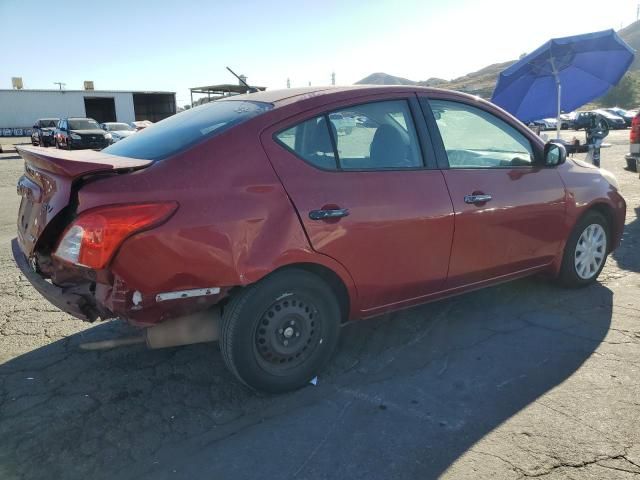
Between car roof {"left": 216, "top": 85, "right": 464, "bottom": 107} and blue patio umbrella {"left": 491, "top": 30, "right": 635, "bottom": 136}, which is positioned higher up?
blue patio umbrella {"left": 491, "top": 30, "right": 635, "bottom": 136}

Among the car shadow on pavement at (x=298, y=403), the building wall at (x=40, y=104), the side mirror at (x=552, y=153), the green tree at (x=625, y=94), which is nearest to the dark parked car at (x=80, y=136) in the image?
the building wall at (x=40, y=104)

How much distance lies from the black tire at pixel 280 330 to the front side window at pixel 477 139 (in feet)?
4.48

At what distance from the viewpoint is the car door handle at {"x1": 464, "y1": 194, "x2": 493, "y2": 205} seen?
341cm

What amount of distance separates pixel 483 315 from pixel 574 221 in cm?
109

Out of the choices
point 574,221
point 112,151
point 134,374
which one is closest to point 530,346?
point 574,221

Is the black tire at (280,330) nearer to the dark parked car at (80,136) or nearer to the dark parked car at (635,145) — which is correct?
the dark parked car at (635,145)

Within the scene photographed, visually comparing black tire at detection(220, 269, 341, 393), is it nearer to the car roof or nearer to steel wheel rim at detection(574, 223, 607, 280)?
the car roof

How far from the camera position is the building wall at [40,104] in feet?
124

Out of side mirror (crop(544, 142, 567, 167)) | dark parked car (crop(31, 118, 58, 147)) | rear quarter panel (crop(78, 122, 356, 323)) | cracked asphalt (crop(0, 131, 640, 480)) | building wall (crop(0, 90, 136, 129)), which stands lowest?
cracked asphalt (crop(0, 131, 640, 480))

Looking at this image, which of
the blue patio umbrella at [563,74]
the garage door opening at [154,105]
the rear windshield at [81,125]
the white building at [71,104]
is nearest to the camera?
the blue patio umbrella at [563,74]

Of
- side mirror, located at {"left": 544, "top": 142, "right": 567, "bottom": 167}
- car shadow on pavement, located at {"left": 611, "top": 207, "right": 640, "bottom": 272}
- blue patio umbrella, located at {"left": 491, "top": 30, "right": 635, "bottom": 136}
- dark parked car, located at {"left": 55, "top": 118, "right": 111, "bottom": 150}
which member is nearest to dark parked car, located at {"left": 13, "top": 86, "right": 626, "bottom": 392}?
side mirror, located at {"left": 544, "top": 142, "right": 567, "bottom": 167}

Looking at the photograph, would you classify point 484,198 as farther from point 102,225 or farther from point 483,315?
point 102,225

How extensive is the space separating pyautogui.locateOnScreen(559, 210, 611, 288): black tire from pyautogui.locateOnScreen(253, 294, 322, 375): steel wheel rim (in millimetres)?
2456

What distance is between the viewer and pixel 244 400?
2912 millimetres
